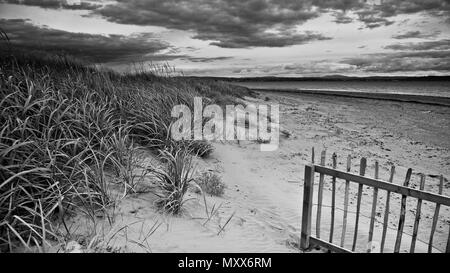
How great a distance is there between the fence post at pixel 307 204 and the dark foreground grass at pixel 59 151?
1602mm


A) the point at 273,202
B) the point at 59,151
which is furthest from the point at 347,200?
the point at 59,151

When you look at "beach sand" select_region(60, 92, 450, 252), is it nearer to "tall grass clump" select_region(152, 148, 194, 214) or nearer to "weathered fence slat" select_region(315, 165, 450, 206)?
"tall grass clump" select_region(152, 148, 194, 214)

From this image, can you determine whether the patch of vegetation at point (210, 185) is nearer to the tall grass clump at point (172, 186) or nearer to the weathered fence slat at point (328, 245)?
the tall grass clump at point (172, 186)

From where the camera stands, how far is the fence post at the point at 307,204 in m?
3.73

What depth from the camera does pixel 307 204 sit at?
→ 3795 mm

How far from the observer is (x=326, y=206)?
210 inches

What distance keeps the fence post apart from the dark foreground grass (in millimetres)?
1602

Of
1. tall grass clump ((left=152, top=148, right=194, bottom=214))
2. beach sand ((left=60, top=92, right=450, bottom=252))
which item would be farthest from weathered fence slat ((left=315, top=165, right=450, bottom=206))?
tall grass clump ((left=152, top=148, right=194, bottom=214))

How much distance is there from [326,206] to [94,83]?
5.44 metres

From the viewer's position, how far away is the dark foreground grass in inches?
107

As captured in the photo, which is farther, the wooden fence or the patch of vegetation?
Answer: the patch of vegetation

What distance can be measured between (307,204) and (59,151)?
9.76 ft

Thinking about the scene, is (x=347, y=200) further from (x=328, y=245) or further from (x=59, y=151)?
(x=59, y=151)
